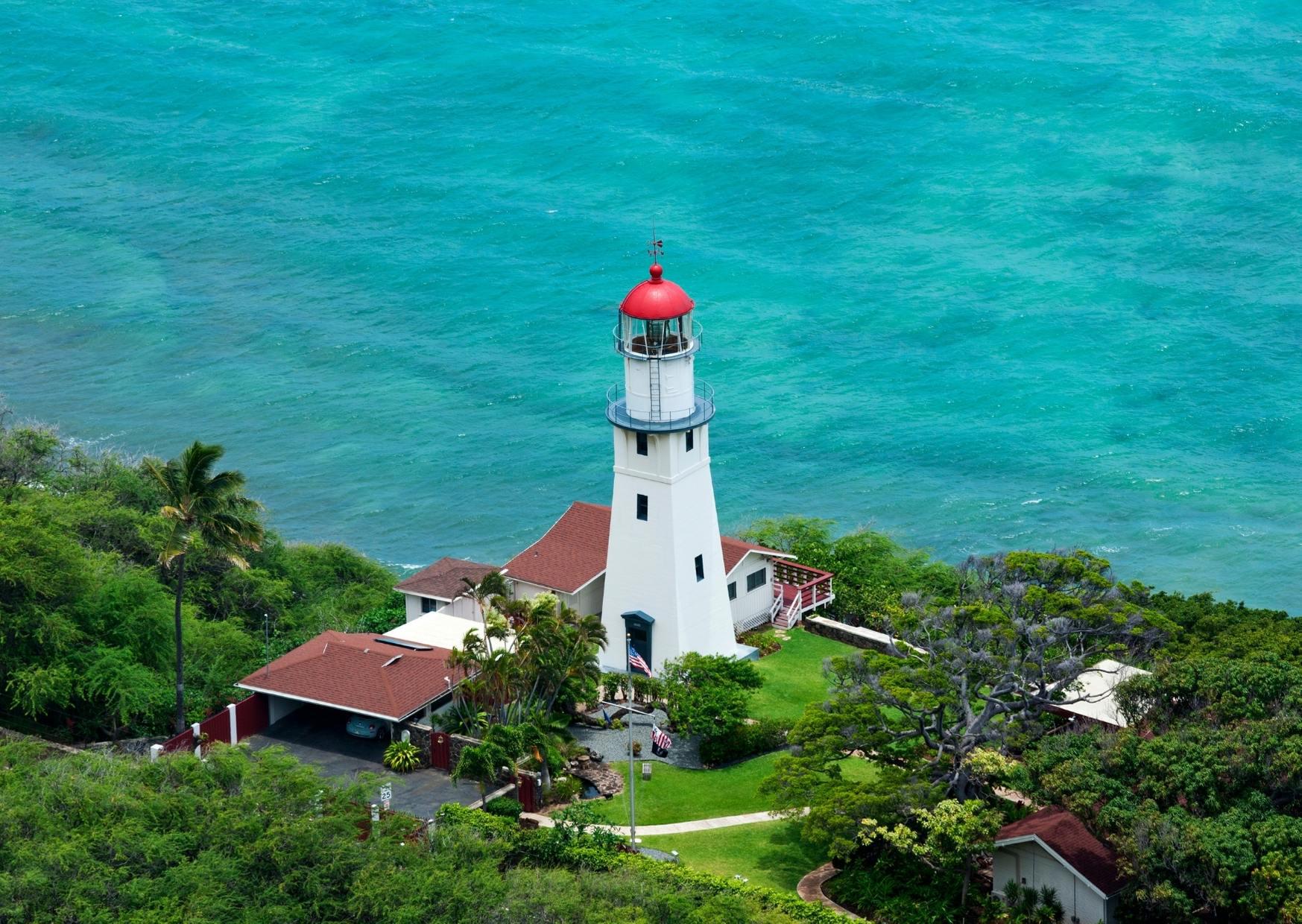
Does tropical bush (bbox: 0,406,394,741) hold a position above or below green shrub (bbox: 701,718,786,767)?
above

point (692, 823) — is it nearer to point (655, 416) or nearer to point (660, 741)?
point (660, 741)

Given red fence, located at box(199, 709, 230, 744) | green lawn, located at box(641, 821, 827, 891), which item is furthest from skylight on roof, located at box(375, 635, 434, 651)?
green lawn, located at box(641, 821, 827, 891)

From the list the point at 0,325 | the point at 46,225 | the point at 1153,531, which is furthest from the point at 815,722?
the point at 46,225

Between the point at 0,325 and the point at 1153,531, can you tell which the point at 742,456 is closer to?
the point at 1153,531

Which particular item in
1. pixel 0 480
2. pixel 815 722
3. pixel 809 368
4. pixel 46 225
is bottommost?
pixel 815 722

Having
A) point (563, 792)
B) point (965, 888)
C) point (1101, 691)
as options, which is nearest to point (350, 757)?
point (563, 792)

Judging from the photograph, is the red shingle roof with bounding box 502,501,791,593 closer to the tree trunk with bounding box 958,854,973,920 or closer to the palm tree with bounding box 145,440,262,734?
the palm tree with bounding box 145,440,262,734

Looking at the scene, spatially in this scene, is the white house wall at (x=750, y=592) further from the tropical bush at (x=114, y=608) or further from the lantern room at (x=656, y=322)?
the tropical bush at (x=114, y=608)
